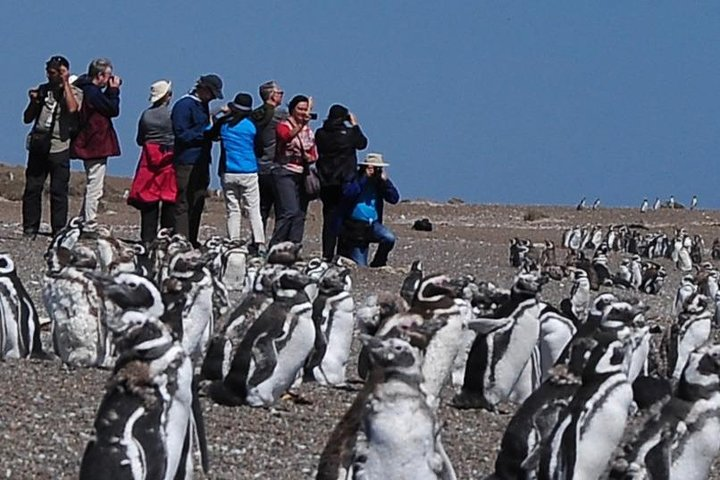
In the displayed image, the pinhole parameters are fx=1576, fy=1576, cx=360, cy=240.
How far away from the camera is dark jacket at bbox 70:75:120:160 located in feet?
41.4

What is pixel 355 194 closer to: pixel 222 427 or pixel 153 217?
pixel 153 217

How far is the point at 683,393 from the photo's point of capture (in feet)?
17.7

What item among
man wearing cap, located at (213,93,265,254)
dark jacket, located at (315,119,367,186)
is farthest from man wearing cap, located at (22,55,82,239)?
dark jacket, located at (315,119,367,186)

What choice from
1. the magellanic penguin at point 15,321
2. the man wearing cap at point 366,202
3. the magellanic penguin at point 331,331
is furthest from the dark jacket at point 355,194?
the magellanic penguin at point 15,321

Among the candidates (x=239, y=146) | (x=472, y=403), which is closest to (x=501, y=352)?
(x=472, y=403)

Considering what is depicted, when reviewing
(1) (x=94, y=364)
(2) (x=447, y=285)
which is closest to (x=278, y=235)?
(1) (x=94, y=364)

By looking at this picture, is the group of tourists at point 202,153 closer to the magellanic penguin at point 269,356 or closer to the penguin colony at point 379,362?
the penguin colony at point 379,362

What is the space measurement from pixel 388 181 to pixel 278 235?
1.25 metres

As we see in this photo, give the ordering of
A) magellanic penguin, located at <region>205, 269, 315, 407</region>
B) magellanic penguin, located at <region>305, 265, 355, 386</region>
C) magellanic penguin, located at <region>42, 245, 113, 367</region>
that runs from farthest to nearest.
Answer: magellanic penguin, located at <region>305, 265, 355, 386</region> → magellanic penguin, located at <region>42, 245, 113, 367</region> → magellanic penguin, located at <region>205, 269, 315, 407</region>

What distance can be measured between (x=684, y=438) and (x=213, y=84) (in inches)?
304

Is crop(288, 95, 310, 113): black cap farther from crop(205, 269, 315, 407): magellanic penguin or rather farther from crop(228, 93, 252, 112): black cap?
crop(205, 269, 315, 407): magellanic penguin

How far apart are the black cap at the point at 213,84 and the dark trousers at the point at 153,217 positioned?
3.55ft

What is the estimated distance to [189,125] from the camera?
12.4m

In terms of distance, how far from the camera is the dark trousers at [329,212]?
1322cm
